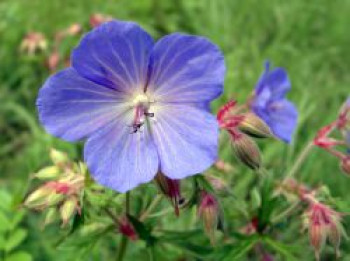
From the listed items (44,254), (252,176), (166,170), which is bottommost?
(44,254)

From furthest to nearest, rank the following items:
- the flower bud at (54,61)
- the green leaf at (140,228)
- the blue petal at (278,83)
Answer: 1. the flower bud at (54,61)
2. the blue petal at (278,83)
3. the green leaf at (140,228)

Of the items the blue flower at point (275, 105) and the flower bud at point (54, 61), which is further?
the flower bud at point (54, 61)

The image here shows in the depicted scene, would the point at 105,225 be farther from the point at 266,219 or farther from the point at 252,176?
the point at 252,176

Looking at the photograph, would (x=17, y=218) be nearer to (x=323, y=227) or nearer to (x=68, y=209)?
(x=68, y=209)

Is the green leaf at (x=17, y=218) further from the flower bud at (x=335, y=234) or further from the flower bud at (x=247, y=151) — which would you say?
the flower bud at (x=335, y=234)

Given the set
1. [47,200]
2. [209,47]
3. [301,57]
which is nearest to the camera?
[209,47]

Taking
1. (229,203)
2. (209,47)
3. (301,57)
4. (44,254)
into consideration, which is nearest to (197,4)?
(301,57)

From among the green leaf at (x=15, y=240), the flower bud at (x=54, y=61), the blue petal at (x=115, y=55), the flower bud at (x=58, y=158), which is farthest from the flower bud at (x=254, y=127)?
the flower bud at (x=54, y=61)
